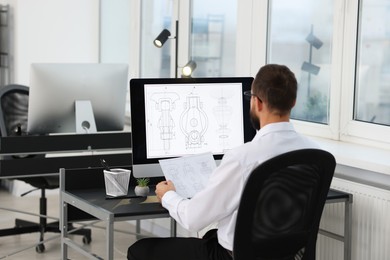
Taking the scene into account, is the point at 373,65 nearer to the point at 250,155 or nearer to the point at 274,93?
the point at 274,93

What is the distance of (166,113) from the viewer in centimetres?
326

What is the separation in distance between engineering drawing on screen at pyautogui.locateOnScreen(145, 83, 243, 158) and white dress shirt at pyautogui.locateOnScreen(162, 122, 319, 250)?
0.68m

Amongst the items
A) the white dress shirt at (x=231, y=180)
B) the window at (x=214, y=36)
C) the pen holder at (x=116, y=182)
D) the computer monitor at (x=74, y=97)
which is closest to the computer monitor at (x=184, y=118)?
the pen holder at (x=116, y=182)

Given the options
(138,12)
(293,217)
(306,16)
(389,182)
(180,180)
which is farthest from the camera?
(138,12)

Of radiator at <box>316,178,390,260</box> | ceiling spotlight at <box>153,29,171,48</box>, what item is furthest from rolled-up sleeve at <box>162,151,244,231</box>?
ceiling spotlight at <box>153,29,171,48</box>

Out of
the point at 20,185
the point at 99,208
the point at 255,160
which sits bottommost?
the point at 20,185

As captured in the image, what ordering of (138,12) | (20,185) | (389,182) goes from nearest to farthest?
1. (389,182)
2. (138,12)
3. (20,185)

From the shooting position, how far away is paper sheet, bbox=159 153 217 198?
3.00 m

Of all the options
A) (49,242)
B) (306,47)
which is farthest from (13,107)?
(306,47)

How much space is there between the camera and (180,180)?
9.96ft

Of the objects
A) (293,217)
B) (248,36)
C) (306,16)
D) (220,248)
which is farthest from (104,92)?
(293,217)

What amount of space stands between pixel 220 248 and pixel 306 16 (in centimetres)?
192

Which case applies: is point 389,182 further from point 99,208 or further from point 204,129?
point 99,208

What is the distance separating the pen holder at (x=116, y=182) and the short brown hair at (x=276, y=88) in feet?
2.64
